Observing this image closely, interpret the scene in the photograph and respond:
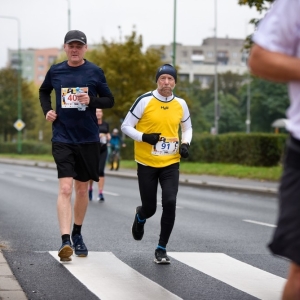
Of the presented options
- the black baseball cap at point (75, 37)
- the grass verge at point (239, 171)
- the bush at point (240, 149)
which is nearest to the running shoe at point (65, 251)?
the black baseball cap at point (75, 37)

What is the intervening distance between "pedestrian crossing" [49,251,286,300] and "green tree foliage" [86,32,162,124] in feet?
135

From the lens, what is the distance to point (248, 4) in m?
22.5

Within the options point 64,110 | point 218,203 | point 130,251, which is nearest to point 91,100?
point 64,110

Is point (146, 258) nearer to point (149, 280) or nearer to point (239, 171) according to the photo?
point (149, 280)

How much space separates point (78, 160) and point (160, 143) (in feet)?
2.51

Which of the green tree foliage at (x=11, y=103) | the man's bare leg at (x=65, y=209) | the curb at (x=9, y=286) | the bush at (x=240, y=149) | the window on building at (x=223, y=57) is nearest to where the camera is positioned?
the curb at (x=9, y=286)

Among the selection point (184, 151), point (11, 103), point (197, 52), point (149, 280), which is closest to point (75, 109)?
point (184, 151)

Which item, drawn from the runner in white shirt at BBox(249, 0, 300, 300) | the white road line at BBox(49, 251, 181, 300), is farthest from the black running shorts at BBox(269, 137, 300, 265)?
the white road line at BBox(49, 251, 181, 300)

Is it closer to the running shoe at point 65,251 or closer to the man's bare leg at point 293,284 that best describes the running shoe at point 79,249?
the running shoe at point 65,251

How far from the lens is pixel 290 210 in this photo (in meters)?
3.33

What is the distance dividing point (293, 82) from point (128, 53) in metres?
49.1

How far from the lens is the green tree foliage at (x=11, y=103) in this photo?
83.8 meters

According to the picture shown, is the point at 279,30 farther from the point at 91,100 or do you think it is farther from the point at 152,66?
the point at 152,66

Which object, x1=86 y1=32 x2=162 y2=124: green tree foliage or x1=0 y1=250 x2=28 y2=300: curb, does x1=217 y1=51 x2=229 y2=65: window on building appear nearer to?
x1=86 y1=32 x2=162 y2=124: green tree foliage
